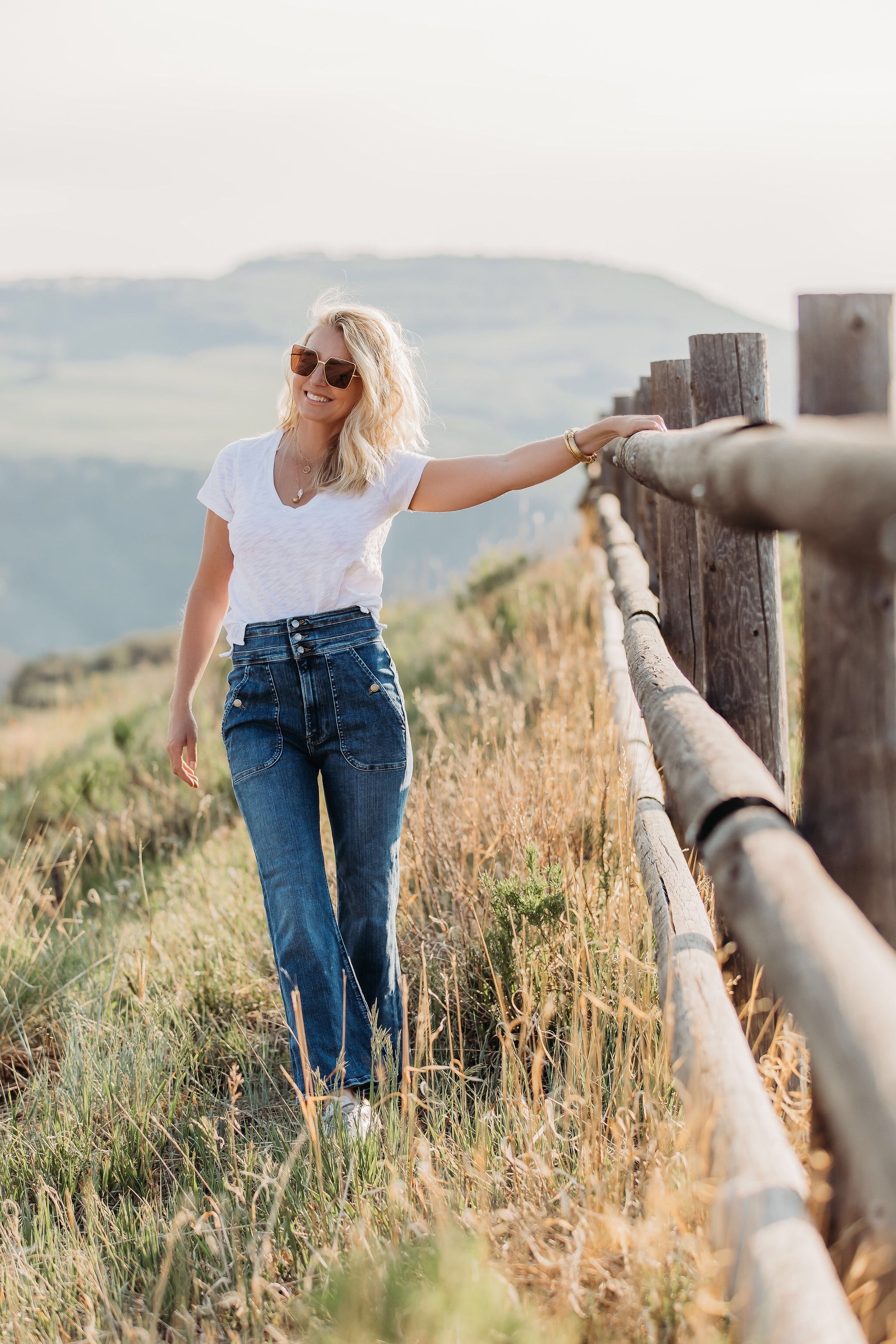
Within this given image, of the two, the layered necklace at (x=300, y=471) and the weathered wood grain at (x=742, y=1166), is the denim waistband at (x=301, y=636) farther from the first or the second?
the weathered wood grain at (x=742, y=1166)

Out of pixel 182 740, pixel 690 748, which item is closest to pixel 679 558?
pixel 182 740

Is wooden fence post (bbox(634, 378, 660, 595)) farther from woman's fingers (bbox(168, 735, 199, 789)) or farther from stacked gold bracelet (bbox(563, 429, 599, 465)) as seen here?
woman's fingers (bbox(168, 735, 199, 789))

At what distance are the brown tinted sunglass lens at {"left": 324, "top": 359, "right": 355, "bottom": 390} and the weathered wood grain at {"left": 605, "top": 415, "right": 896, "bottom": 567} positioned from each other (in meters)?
1.44

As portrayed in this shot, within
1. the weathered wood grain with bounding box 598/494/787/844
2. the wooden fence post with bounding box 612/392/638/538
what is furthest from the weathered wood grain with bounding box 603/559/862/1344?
the wooden fence post with bounding box 612/392/638/538

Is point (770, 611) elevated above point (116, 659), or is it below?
above

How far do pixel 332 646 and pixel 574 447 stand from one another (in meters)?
0.83

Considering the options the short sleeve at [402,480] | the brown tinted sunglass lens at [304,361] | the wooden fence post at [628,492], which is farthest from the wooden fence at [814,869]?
the wooden fence post at [628,492]

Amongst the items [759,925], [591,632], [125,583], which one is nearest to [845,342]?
[759,925]

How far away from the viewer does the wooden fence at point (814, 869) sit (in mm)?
1093

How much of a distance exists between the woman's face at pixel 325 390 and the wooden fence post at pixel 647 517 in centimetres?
194

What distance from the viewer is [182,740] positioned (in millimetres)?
3145

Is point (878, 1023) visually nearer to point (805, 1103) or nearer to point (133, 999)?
point (805, 1103)

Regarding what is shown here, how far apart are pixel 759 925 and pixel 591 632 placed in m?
6.22

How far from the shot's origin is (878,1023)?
105 centimetres
